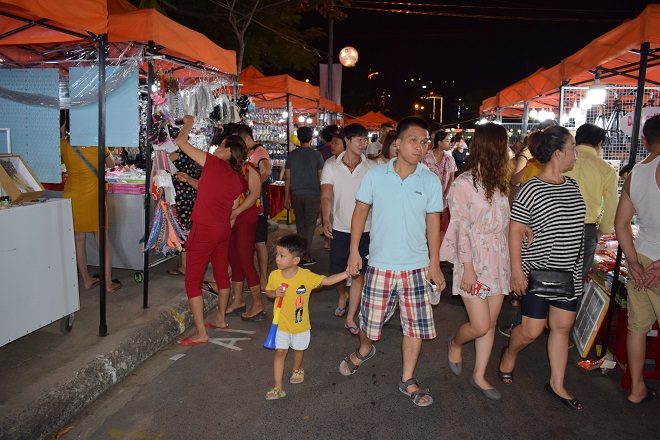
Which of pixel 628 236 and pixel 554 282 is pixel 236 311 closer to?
pixel 554 282

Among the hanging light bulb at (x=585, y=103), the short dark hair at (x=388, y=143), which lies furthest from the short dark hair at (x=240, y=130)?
the hanging light bulb at (x=585, y=103)

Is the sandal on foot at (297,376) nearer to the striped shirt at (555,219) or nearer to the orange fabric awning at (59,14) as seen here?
the striped shirt at (555,219)

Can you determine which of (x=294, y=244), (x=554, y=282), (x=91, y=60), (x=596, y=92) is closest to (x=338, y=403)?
(x=294, y=244)

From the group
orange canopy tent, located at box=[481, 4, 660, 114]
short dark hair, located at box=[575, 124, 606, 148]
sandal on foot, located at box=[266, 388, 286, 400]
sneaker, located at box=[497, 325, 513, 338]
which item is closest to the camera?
sandal on foot, located at box=[266, 388, 286, 400]

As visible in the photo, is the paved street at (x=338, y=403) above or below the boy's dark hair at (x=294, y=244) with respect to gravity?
below

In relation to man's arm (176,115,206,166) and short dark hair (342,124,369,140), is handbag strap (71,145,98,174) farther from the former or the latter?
short dark hair (342,124,369,140)

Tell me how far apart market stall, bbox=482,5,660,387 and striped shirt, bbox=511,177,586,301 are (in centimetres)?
96

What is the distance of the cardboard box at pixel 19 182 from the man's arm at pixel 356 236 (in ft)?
8.89

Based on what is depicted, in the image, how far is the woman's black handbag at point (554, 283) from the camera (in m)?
3.59

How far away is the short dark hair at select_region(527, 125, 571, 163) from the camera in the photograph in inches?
143

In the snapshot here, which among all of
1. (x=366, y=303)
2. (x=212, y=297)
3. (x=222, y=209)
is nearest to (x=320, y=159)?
(x=212, y=297)

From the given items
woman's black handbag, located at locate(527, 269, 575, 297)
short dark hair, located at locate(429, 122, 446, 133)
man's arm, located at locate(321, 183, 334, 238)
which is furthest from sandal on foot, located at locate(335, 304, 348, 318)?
short dark hair, located at locate(429, 122, 446, 133)

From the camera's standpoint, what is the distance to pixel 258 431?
3404 mm

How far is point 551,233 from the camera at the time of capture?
361 cm
